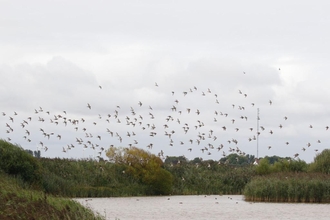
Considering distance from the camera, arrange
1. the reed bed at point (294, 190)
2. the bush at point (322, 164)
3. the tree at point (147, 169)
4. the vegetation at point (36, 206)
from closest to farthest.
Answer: the vegetation at point (36, 206) → the reed bed at point (294, 190) → the bush at point (322, 164) → the tree at point (147, 169)

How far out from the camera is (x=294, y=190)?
4544cm

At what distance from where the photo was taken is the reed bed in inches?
1785

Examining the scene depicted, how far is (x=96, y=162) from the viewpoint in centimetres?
6266

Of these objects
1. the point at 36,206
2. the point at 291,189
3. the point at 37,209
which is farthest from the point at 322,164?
the point at 37,209

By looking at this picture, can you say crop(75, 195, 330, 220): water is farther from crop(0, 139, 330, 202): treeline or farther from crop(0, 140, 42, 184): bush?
crop(0, 140, 42, 184): bush

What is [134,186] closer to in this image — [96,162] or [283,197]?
[96,162]

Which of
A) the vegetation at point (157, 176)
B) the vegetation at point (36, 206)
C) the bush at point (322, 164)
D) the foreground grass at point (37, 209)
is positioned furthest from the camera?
the bush at point (322, 164)

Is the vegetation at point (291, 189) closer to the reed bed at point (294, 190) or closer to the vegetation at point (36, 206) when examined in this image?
the reed bed at point (294, 190)

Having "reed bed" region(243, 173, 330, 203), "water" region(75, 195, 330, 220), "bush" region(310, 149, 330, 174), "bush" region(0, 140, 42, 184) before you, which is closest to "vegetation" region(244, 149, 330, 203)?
"reed bed" region(243, 173, 330, 203)

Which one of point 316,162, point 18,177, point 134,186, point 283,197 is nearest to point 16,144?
point 18,177

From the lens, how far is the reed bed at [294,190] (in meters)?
45.3

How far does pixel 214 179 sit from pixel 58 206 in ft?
128

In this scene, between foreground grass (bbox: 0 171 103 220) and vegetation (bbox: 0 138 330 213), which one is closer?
foreground grass (bbox: 0 171 103 220)

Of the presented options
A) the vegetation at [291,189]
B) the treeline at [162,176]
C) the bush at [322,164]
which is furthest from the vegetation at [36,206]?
the bush at [322,164]
